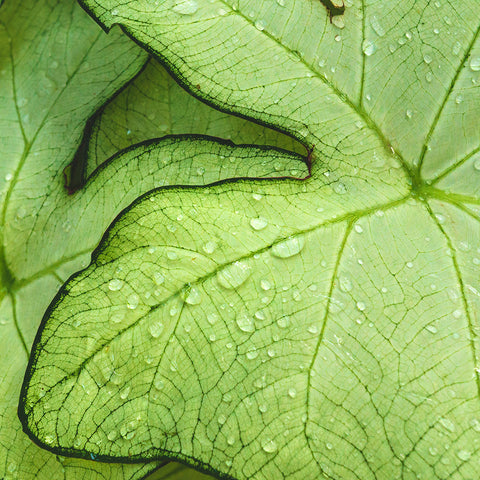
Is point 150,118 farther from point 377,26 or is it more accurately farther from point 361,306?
point 361,306

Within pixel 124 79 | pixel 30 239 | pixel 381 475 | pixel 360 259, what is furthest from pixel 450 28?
pixel 30 239

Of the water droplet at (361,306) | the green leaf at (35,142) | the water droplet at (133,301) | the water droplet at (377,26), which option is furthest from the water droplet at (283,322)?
the water droplet at (377,26)

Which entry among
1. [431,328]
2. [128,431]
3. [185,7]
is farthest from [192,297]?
[185,7]

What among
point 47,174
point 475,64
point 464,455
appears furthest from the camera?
point 47,174

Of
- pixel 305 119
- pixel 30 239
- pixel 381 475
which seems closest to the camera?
pixel 381 475

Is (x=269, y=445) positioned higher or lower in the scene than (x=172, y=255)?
lower

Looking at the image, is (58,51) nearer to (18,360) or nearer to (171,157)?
(171,157)

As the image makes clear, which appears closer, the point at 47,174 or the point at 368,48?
the point at 368,48

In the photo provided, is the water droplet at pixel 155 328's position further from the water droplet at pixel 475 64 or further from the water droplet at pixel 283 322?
the water droplet at pixel 475 64

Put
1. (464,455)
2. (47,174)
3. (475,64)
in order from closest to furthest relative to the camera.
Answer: (464,455)
(475,64)
(47,174)
